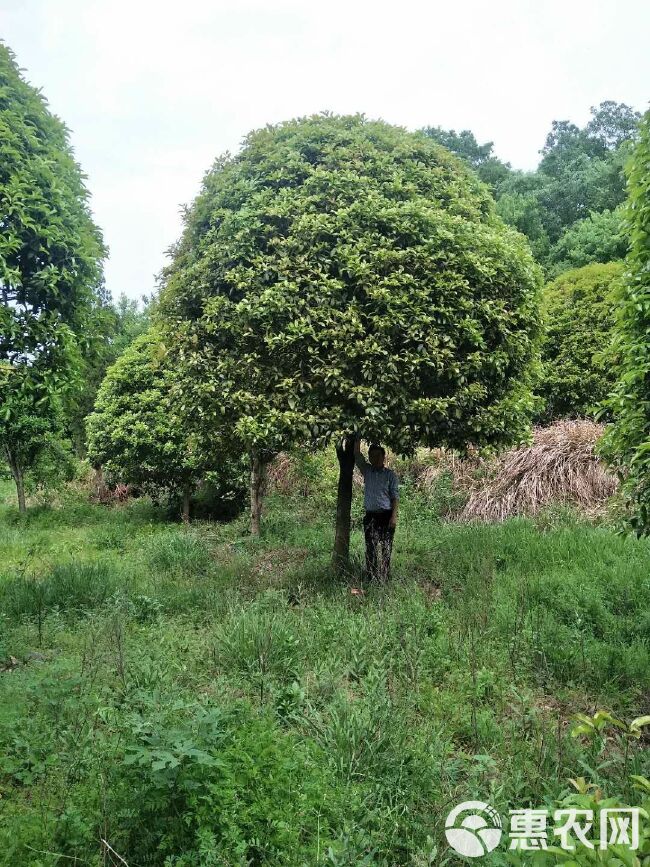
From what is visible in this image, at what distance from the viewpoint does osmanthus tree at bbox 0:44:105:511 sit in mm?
4746

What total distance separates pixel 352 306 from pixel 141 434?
353 inches

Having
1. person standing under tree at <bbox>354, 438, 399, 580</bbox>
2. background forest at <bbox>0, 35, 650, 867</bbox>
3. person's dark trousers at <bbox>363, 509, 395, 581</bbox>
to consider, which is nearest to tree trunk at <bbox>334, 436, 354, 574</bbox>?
background forest at <bbox>0, 35, 650, 867</bbox>

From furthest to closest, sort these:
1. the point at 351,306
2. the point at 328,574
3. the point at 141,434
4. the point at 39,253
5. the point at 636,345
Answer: the point at 141,434 < the point at 328,574 < the point at 351,306 < the point at 39,253 < the point at 636,345

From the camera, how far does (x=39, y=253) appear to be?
5.02 m

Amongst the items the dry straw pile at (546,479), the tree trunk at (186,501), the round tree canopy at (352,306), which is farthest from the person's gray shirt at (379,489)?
the tree trunk at (186,501)

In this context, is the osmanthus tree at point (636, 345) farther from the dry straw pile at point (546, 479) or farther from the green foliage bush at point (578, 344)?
the green foliage bush at point (578, 344)

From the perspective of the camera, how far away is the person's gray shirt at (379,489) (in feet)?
21.4

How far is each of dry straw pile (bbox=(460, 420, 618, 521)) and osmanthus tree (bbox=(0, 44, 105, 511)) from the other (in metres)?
6.27

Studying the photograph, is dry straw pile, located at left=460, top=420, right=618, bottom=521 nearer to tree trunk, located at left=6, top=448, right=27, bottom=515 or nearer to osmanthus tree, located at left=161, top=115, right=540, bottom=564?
osmanthus tree, located at left=161, top=115, right=540, bottom=564

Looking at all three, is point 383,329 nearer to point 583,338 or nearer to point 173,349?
point 173,349

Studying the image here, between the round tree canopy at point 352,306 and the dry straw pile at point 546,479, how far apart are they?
355 centimetres

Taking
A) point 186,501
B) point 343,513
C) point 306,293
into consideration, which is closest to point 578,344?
point 343,513

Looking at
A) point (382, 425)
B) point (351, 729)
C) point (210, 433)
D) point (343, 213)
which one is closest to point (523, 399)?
point (382, 425)

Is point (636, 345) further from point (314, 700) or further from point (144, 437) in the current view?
point (144, 437)
